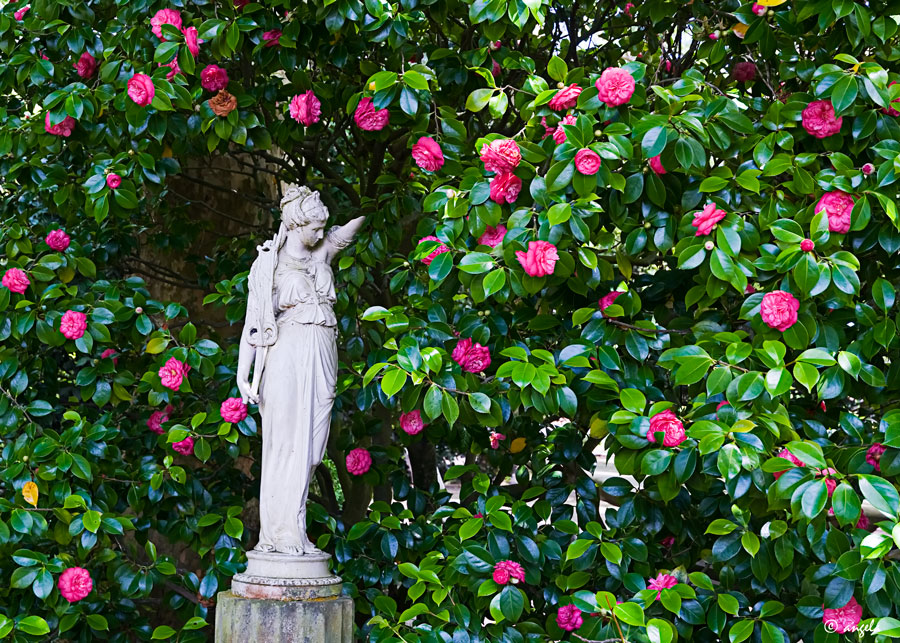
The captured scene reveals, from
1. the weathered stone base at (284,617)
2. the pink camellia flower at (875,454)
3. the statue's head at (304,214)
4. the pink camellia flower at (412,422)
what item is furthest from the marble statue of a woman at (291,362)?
the pink camellia flower at (875,454)

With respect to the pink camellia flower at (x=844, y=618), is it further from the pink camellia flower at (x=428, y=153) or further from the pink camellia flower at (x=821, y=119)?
the pink camellia flower at (x=428, y=153)

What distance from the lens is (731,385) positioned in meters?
2.89

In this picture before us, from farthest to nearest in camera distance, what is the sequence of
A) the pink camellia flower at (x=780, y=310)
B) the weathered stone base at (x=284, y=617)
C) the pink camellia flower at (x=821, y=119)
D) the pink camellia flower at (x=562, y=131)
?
the weathered stone base at (x=284, y=617) → the pink camellia flower at (x=821, y=119) → the pink camellia flower at (x=562, y=131) → the pink camellia flower at (x=780, y=310)

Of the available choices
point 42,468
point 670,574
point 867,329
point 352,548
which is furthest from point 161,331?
point 867,329

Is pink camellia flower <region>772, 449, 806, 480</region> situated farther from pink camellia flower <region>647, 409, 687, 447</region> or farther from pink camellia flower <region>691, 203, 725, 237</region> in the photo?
pink camellia flower <region>691, 203, 725, 237</region>

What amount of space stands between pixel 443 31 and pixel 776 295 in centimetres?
204

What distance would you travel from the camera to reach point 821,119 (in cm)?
322

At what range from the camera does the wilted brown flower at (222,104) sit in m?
3.92

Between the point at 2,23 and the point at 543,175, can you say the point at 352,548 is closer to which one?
the point at 543,175

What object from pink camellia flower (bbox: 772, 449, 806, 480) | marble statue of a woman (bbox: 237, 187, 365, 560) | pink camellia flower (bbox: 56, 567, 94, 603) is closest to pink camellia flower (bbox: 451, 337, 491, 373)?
marble statue of a woman (bbox: 237, 187, 365, 560)

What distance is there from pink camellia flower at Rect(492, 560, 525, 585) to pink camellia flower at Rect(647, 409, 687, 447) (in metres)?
0.76

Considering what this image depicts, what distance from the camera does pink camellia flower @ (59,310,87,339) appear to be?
390 cm

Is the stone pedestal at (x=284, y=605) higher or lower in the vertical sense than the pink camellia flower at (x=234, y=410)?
lower

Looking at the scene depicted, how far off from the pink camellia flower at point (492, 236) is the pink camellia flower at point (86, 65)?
204cm
